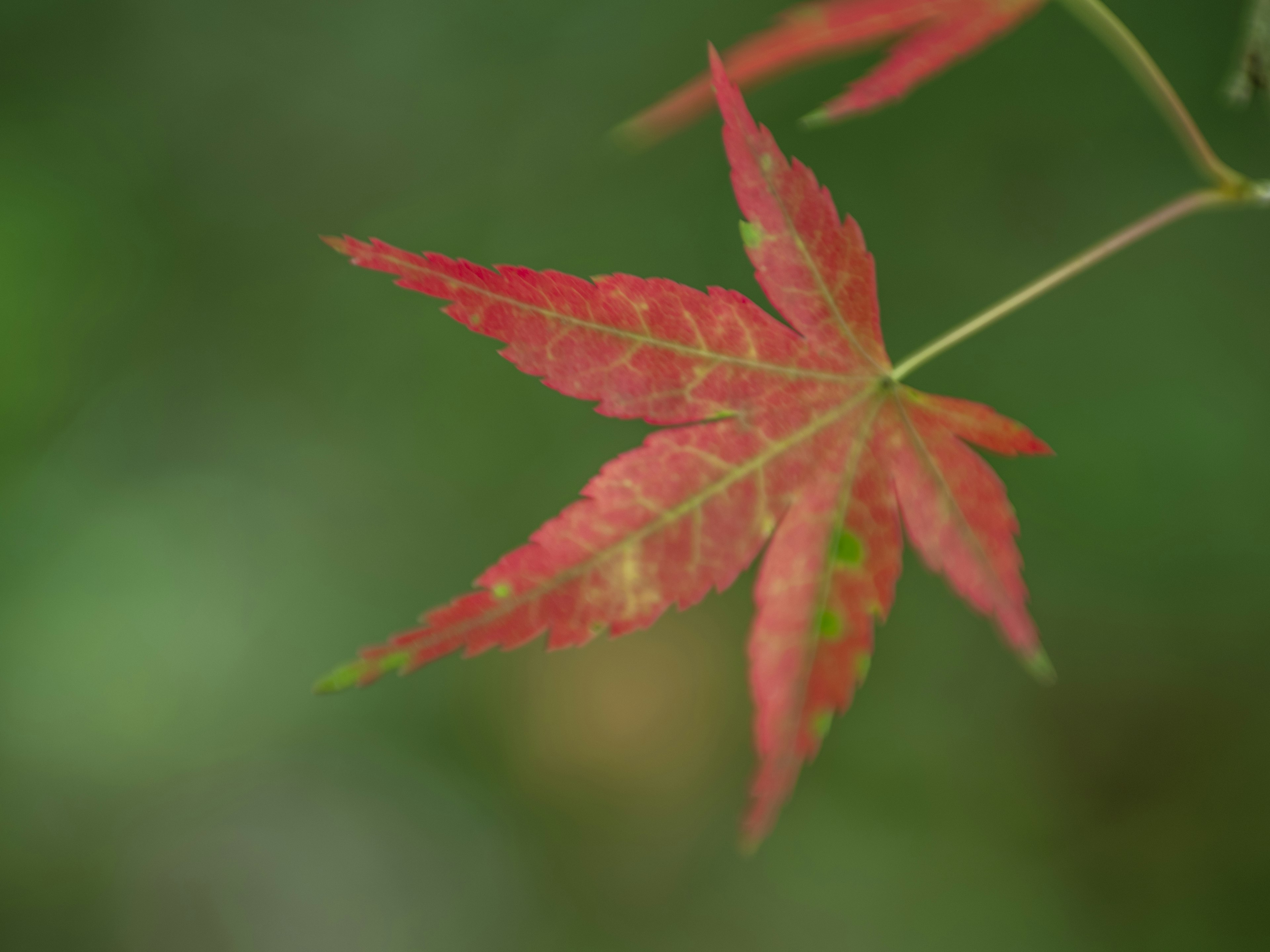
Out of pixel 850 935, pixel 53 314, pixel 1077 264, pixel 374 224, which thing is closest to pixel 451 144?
pixel 374 224

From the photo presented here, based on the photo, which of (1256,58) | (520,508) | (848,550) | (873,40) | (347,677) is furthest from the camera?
(520,508)

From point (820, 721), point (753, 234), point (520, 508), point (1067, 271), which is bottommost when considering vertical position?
point (520, 508)

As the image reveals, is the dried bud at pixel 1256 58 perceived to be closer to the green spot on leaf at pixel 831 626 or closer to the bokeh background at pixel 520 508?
the green spot on leaf at pixel 831 626

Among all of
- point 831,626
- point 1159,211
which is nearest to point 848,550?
point 831,626

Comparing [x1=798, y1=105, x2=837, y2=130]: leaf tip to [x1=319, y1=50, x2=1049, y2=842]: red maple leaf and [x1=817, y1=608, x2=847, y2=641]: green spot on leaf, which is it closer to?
[x1=319, y1=50, x2=1049, y2=842]: red maple leaf

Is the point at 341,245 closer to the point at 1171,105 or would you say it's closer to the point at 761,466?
the point at 761,466

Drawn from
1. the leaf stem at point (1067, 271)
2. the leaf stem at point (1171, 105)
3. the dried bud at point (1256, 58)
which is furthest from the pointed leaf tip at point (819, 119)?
the dried bud at point (1256, 58)
